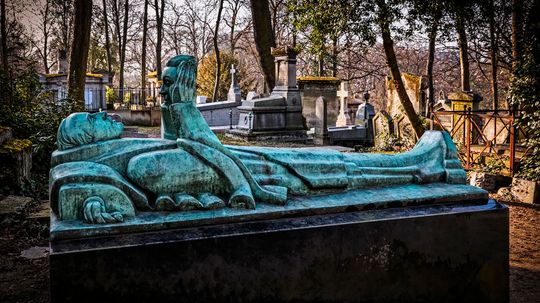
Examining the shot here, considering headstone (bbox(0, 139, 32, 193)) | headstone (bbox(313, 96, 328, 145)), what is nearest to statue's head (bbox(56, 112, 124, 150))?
headstone (bbox(0, 139, 32, 193))

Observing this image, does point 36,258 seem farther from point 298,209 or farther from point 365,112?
point 365,112

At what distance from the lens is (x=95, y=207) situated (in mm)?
2975

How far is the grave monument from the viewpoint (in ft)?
9.65

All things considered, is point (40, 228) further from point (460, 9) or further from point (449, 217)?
point (460, 9)

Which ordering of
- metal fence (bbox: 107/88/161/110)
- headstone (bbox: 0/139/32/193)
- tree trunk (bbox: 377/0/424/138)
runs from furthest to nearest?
metal fence (bbox: 107/88/161/110) < tree trunk (bbox: 377/0/424/138) < headstone (bbox: 0/139/32/193)

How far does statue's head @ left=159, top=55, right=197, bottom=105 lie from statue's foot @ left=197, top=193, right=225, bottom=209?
651 mm

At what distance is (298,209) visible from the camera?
3422 millimetres

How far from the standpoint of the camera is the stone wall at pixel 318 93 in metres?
23.5

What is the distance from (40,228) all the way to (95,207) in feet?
10.3

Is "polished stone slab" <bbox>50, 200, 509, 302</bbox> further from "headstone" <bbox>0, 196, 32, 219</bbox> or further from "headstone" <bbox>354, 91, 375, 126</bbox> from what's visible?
"headstone" <bbox>354, 91, 375, 126</bbox>

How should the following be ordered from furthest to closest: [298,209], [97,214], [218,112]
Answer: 1. [218,112]
2. [298,209]
3. [97,214]

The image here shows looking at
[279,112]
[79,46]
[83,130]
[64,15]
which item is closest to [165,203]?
[83,130]

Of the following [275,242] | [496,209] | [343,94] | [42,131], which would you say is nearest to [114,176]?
[275,242]

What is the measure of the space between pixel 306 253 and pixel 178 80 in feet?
4.49
